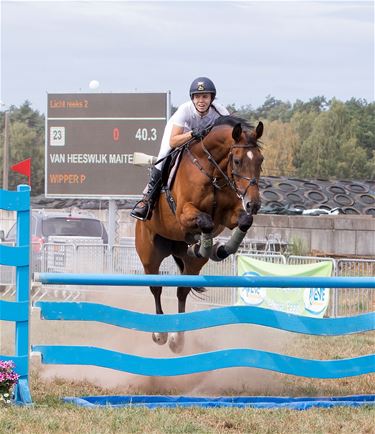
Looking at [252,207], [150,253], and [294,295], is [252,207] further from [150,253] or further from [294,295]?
[294,295]

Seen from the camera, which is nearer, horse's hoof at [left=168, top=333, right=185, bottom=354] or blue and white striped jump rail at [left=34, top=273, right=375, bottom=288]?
blue and white striped jump rail at [left=34, top=273, right=375, bottom=288]

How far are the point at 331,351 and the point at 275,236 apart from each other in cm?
1074

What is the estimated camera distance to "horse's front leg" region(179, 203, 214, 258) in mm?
6930

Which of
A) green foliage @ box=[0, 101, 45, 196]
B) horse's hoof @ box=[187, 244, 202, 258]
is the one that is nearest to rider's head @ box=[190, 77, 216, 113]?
horse's hoof @ box=[187, 244, 202, 258]

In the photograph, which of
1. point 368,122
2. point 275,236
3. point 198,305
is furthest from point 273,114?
point 198,305

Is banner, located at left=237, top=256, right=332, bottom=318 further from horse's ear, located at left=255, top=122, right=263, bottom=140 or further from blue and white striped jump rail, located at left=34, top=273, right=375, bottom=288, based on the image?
blue and white striped jump rail, located at left=34, top=273, right=375, bottom=288

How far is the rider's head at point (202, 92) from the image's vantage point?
7.26 meters

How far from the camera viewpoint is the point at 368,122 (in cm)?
6850

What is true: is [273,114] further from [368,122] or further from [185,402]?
[185,402]

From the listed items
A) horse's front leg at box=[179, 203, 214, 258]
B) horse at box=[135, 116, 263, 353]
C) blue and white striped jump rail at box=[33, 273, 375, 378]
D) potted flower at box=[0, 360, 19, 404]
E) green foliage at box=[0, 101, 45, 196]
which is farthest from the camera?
green foliage at box=[0, 101, 45, 196]

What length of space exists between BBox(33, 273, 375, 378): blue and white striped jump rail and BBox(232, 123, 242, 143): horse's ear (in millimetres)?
1163

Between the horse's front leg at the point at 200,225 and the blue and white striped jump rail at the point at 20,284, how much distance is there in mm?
1464

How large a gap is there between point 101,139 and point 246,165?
29.7 feet

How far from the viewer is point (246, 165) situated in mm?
6625
